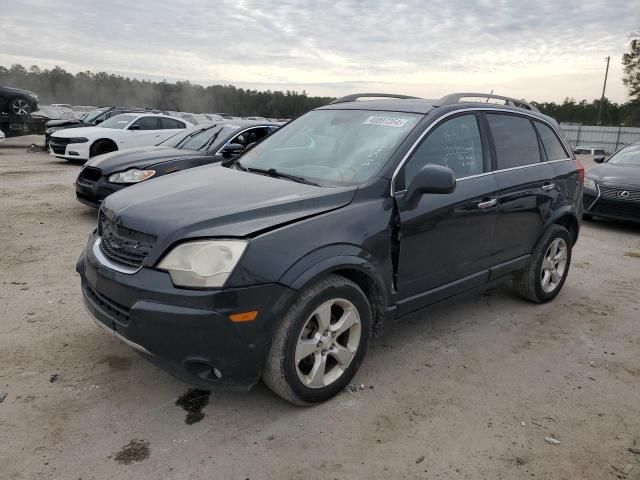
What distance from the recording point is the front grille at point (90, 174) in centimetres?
699

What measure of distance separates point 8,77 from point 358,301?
261ft

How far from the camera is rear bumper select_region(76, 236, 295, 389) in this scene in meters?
2.51

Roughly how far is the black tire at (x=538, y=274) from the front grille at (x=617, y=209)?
4.10m

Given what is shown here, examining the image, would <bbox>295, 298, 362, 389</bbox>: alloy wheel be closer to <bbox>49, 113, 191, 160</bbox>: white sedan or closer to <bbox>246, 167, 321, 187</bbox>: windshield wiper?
<bbox>246, 167, 321, 187</bbox>: windshield wiper

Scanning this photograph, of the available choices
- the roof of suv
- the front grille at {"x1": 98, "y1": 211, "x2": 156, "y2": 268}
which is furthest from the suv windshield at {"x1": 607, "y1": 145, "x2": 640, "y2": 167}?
the front grille at {"x1": 98, "y1": 211, "x2": 156, "y2": 268}

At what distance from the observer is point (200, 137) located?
8297 millimetres

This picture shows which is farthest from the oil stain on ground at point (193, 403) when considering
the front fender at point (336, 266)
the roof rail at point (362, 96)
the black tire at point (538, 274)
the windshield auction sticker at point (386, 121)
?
the black tire at point (538, 274)

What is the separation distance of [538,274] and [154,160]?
502 centimetres

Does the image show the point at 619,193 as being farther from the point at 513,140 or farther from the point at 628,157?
the point at 513,140

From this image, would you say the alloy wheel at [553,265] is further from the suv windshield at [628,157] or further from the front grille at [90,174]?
the front grille at [90,174]

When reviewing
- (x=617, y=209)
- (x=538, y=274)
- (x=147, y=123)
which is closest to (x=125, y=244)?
(x=538, y=274)

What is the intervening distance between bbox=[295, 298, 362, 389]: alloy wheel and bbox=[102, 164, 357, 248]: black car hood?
568mm

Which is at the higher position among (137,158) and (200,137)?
(200,137)

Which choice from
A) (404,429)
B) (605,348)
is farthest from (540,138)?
(404,429)
